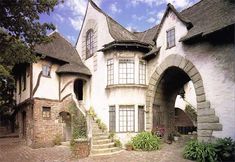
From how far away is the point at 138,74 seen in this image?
17281 millimetres

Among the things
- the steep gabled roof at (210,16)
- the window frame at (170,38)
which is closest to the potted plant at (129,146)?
the window frame at (170,38)

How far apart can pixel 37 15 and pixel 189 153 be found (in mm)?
9298

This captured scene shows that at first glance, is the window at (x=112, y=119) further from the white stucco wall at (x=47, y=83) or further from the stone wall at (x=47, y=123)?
the white stucco wall at (x=47, y=83)

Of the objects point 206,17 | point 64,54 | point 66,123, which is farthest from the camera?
point 64,54

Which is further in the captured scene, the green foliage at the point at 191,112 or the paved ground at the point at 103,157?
the green foliage at the point at 191,112

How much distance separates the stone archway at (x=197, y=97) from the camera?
12.8m

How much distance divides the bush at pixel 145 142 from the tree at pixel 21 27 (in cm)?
854

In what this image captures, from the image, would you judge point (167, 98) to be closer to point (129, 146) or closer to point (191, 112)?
point (129, 146)

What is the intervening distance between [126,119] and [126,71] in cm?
322

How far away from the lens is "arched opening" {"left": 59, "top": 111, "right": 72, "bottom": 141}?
737 inches

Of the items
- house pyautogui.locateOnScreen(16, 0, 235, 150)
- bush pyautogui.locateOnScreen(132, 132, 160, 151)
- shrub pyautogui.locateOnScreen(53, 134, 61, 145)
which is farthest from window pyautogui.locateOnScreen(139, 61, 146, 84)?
shrub pyautogui.locateOnScreen(53, 134, 61, 145)

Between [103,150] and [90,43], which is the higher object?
[90,43]

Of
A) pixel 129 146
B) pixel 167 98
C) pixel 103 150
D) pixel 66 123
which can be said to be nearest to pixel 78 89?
pixel 66 123

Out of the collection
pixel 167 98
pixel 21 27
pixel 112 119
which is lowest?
pixel 112 119
